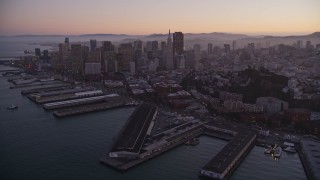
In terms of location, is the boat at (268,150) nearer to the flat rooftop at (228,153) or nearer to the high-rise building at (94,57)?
the flat rooftop at (228,153)

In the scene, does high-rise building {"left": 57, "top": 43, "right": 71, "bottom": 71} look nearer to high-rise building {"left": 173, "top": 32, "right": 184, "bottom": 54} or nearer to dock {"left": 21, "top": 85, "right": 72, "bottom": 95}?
dock {"left": 21, "top": 85, "right": 72, "bottom": 95}

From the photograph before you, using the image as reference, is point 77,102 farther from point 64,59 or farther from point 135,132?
point 64,59

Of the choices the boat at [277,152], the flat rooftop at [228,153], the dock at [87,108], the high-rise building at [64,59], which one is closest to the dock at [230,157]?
the flat rooftop at [228,153]

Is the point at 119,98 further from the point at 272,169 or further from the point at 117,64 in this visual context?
the point at 117,64

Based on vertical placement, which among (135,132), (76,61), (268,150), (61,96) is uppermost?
(76,61)

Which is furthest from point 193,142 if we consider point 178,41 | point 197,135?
point 178,41

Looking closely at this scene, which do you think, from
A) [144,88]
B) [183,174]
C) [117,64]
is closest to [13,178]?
[183,174]

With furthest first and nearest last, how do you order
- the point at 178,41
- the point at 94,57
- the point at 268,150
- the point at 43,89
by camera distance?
the point at 178,41 → the point at 94,57 → the point at 43,89 → the point at 268,150
